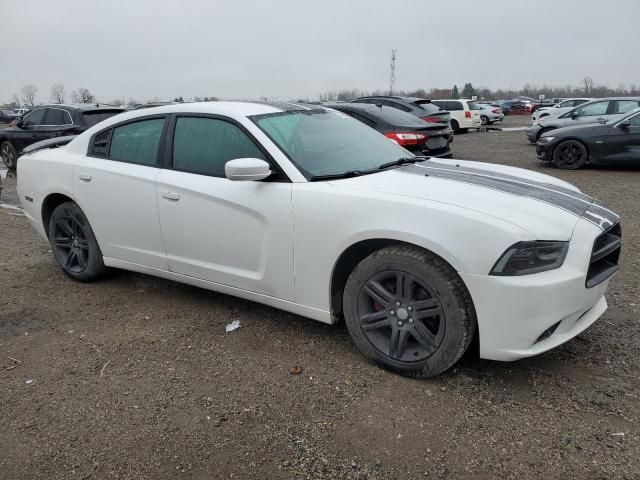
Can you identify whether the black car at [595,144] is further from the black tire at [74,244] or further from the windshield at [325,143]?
the black tire at [74,244]

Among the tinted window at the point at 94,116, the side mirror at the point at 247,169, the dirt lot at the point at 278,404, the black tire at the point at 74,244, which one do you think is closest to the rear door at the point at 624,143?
the dirt lot at the point at 278,404

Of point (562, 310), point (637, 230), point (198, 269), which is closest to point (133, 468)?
point (198, 269)

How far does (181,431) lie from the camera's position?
2600mm

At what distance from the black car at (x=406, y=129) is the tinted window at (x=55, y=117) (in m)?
6.35

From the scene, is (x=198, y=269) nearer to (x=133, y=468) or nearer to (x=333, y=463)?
(x=133, y=468)

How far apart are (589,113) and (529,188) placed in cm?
1363

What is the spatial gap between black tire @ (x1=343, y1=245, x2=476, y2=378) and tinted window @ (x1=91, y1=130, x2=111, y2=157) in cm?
249

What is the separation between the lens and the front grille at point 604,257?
2775 millimetres

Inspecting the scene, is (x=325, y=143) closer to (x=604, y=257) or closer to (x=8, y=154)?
(x=604, y=257)

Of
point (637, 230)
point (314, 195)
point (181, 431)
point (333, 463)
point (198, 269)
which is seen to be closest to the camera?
point (333, 463)

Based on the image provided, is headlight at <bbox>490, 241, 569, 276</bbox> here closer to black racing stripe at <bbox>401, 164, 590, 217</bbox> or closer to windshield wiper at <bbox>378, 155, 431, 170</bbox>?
black racing stripe at <bbox>401, 164, 590, 217</bbox>

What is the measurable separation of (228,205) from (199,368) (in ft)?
3.43

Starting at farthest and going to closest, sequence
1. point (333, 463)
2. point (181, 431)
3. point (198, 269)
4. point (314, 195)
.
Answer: point (198, 269) < point (314, 195) < point (181, 431) < point (333, 463)

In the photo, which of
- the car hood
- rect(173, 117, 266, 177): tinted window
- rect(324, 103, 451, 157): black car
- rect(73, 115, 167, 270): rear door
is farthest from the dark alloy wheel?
rect(324, 103, 451, 157): black car
